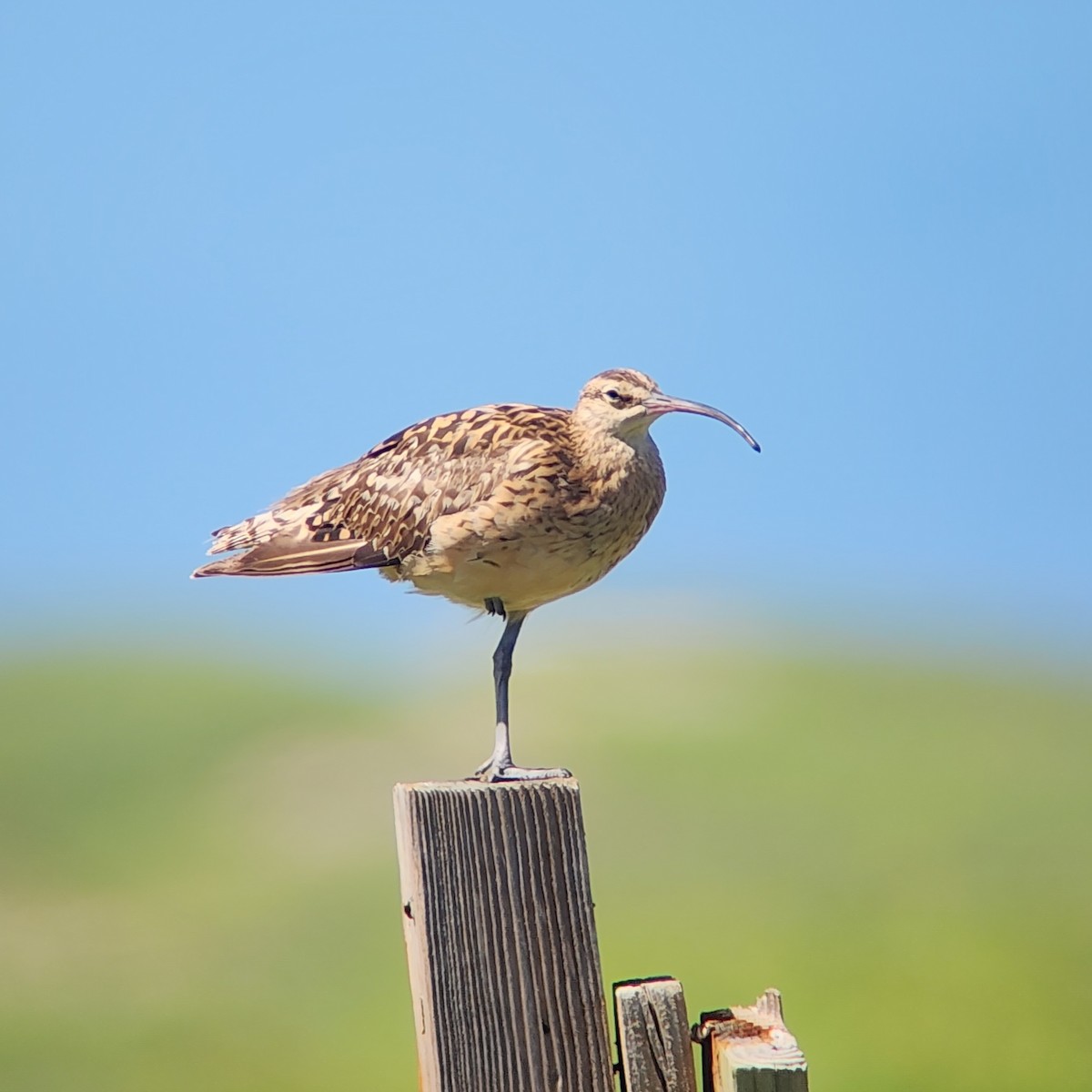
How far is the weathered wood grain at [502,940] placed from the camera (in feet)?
9.62

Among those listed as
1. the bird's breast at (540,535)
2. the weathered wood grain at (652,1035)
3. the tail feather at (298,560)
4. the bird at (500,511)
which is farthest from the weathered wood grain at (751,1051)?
the tail feather at (298,560)

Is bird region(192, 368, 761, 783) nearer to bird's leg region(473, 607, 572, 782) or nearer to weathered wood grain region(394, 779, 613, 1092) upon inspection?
bird's leg region(473, 607, 572, 782)

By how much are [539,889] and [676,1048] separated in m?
0.44

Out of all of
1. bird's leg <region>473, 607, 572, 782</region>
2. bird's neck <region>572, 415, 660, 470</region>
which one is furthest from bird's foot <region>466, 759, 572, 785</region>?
bird's neck <region>572, 415, 660, 470</region>

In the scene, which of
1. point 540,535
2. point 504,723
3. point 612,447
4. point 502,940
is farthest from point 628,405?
point 502,940

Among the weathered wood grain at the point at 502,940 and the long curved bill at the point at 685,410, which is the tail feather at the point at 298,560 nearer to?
the long curved bill at the point at 685,410

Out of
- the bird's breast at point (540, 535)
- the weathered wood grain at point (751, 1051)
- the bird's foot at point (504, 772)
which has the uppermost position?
the bird's breast at point (540, 535)

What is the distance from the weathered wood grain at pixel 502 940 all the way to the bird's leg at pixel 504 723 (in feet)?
3.51

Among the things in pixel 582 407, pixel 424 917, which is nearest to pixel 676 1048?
pixel 424 917

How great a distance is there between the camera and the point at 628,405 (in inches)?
201

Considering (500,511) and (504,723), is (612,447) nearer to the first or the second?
(500,511)

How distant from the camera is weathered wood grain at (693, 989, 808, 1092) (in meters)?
Answer: 2.90

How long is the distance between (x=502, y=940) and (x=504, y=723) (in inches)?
75.0

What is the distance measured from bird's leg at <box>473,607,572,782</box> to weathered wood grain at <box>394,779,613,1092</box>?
1.07m
